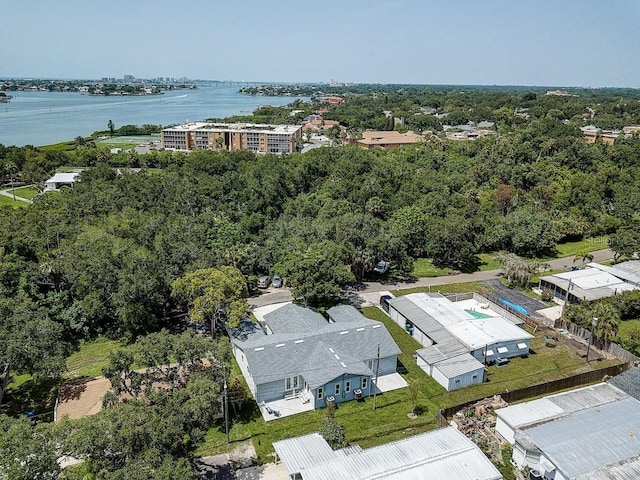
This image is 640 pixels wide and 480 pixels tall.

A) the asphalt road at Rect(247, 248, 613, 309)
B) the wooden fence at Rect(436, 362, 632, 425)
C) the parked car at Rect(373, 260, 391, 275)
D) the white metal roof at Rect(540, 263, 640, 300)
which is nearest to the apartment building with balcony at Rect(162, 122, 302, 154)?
the parked car at Rect(373, 260, 391, 275)

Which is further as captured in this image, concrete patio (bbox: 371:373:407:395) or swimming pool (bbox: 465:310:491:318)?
swimming pool (bbox: 465:310:491:318)

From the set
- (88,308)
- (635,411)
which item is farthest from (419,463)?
(88,308)

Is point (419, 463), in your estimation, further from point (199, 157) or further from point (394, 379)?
point (199, 157)

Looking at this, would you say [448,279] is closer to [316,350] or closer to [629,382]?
[629,382]

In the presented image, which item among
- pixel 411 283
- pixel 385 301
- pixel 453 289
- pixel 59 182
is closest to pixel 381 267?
pixel 411 283

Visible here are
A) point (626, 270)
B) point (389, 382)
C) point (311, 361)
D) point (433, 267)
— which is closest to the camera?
point (311, 361)

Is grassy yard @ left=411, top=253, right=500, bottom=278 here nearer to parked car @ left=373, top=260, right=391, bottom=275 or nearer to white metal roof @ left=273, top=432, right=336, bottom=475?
parked car @ left=373, top=260, right=391, bottom=275
